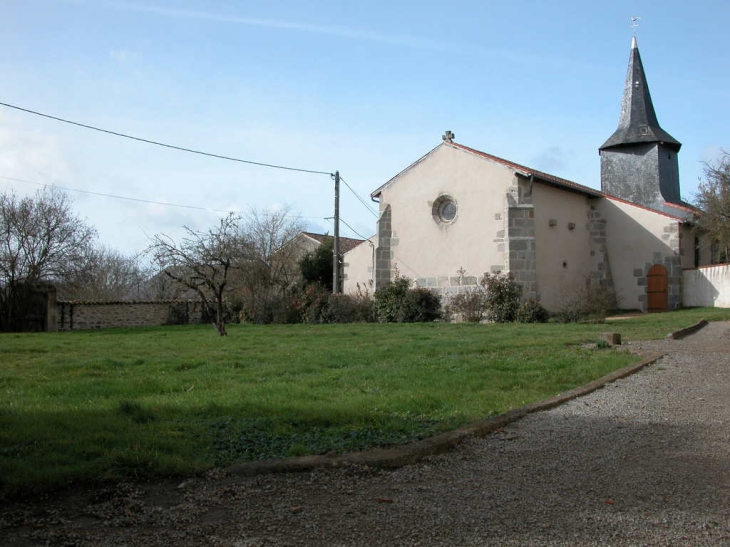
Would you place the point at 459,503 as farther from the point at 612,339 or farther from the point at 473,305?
the point at 473,305

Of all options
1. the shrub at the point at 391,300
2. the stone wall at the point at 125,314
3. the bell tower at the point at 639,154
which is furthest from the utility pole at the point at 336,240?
the bell tower at the point at 639,154

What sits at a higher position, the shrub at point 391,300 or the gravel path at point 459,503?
the shrub at point 391,300

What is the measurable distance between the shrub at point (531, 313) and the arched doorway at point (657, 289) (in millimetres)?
7642

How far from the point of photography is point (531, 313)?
2111cm

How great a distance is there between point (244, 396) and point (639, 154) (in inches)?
1239

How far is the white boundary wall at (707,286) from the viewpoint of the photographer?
24984mm

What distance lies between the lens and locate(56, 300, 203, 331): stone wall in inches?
1086

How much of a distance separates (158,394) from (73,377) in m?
2.27

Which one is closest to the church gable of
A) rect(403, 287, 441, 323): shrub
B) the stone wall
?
rect(403, 287, 441, 323): shrub

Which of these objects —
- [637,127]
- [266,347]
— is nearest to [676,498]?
[266,347]

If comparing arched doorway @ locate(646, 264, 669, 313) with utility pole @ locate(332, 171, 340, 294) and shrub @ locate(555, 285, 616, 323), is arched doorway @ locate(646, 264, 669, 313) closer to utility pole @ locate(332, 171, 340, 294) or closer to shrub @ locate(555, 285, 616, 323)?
shrub @ locate(555, 285, 616, 323)

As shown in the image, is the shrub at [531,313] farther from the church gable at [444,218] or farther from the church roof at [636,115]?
the church roof at [636,115]

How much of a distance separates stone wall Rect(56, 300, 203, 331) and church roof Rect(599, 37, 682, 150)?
22.8 metres

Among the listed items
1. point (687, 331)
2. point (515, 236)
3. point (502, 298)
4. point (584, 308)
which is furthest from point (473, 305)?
point (687, 331)
